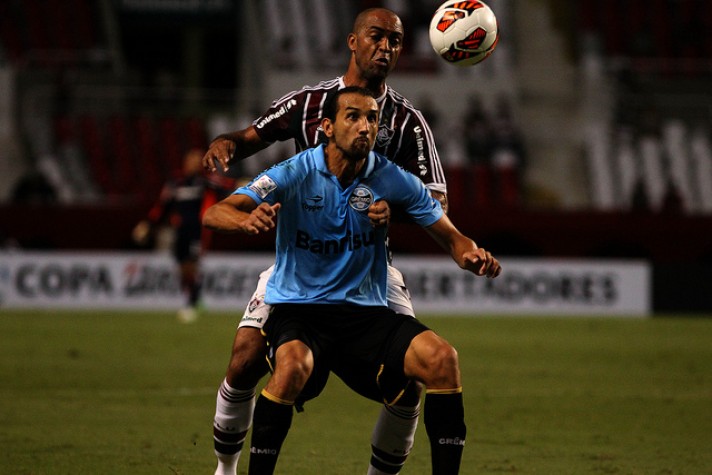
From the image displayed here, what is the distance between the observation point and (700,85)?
953 inches

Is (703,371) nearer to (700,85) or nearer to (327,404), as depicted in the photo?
(327,404)

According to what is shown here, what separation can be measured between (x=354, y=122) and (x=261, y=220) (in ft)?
2.53

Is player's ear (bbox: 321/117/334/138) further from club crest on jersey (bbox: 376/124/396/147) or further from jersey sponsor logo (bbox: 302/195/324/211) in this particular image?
club crest on jersey (bbox: 376/124/396/147)

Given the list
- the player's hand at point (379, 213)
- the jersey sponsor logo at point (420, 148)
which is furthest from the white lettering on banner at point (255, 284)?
the player's hand at point (379, 213)

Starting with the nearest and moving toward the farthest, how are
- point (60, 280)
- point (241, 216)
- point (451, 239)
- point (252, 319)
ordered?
point (241, 216)
point (451, 239)
point (252, 319)
point (60, 280)

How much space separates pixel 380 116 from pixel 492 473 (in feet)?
7.09

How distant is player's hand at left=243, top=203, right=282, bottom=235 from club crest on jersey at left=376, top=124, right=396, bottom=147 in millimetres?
1237

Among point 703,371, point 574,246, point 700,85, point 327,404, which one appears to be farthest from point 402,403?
point 700,85

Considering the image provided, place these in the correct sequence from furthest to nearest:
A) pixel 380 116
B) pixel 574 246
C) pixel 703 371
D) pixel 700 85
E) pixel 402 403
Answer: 1. pixel 700 85
2. pixel 574 246
3. pixel 703 371
4. pixel 380 116
5. pixel 402 403

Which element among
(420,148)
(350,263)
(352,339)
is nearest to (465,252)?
(350,263)

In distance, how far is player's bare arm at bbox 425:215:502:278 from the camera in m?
5.56

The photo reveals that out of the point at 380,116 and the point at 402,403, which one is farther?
the point at 380,116

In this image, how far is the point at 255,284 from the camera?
19188mm

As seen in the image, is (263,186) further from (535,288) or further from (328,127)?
(535,288)
